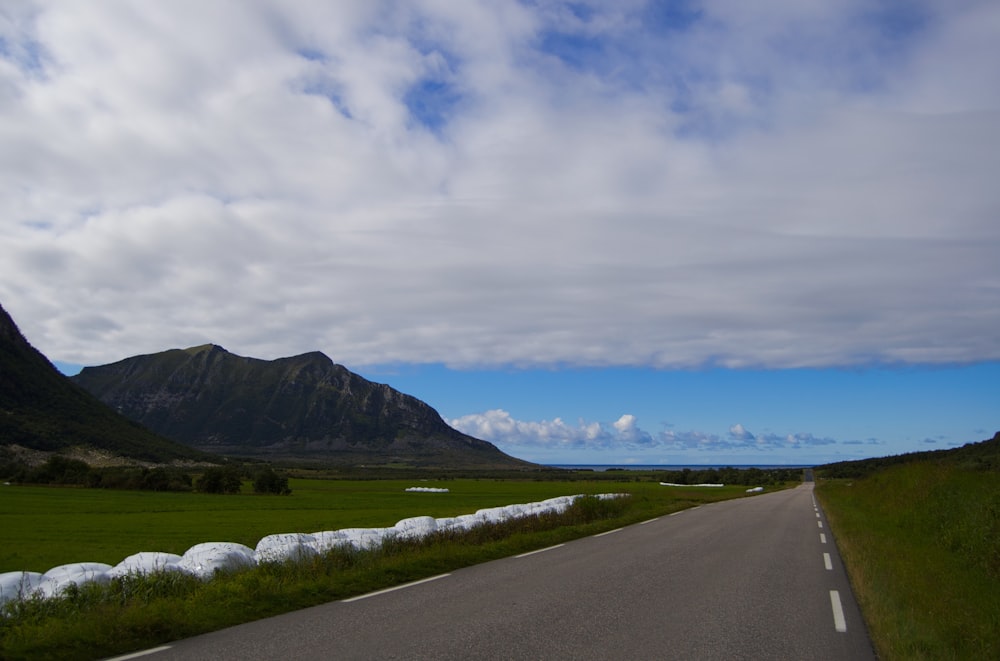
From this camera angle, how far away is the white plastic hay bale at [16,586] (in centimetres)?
957

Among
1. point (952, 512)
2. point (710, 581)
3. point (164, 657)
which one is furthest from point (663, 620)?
point (952, 512)

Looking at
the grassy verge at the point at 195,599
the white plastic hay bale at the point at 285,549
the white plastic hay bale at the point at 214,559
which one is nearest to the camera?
the grassy verge at the point at 195,599

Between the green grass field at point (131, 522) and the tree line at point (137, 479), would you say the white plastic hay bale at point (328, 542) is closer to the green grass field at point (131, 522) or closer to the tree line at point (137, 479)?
the green grass field at point (131, 522)

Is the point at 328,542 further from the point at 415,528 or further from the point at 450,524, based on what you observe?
the point at 450,524

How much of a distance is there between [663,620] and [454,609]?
2.81 m

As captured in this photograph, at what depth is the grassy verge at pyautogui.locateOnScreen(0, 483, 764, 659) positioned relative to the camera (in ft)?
27.2

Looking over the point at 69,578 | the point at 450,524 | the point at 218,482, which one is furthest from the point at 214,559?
the point at 218,482

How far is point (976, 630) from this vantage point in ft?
30.1

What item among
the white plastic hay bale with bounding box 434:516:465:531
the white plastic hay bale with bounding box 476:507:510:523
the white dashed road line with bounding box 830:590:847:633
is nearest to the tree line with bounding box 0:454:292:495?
the white plastic hay bale with bounding box 476:507:510:523

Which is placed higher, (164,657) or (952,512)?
(952,512)

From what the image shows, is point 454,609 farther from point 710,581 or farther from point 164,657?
point 710,581

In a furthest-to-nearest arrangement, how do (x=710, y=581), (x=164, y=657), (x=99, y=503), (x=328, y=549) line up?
(x=99, y=503)
(x=328, y=549)
(x=710, y=581)
(x=164, y=657)

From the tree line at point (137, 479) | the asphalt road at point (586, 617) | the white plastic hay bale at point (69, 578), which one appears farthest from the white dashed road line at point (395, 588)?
the tree line at point (137, 479)

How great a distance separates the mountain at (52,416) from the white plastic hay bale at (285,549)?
13137cm
